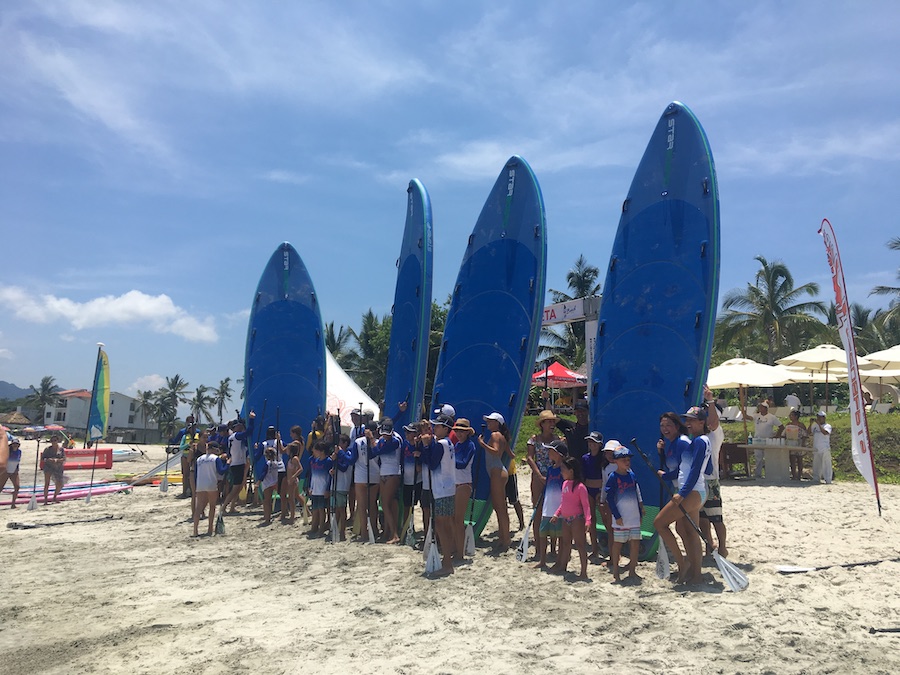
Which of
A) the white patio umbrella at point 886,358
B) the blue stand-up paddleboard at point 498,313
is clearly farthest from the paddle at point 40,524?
the white patio umbrella at point 886,358

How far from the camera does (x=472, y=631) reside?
4.28 m

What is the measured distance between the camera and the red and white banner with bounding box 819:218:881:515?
19.1 ft

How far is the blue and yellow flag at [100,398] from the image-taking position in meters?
17.1

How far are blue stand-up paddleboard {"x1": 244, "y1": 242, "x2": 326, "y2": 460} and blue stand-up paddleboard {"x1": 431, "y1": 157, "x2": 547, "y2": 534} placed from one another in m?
3.73

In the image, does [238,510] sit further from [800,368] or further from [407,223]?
[800,368]

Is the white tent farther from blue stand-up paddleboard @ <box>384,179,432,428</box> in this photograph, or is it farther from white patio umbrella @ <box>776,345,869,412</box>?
white patio umbrella @ <box>776,345,869,412</box>

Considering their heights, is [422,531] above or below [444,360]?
below


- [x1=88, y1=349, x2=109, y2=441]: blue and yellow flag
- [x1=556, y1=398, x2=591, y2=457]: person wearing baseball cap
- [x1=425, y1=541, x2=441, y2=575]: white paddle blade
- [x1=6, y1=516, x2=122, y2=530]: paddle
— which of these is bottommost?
[x1=6, y1=516, x2=122, y2=530]: paddle

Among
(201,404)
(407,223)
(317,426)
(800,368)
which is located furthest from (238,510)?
(201,404)

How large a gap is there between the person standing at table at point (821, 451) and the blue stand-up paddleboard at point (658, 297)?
567 centimetres

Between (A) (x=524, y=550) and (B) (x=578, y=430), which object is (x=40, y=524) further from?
(B) (x=578, y=430)

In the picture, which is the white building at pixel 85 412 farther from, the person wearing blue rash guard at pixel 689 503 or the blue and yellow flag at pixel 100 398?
the person wearing blue rash guard at pixel 689 503

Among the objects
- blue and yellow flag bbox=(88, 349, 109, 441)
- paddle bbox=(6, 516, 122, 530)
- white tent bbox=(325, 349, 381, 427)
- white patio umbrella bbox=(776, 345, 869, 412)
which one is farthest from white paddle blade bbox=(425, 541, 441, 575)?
blue and yellow flag bbox=(88, 349, 109, 441)

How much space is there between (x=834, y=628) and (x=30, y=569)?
717 centimetres
